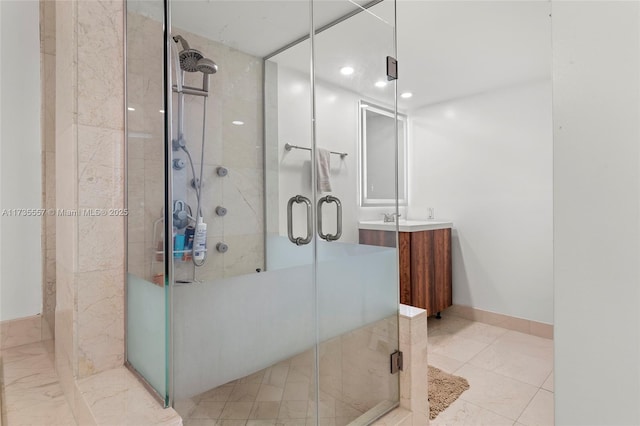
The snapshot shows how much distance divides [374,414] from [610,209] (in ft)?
5.05

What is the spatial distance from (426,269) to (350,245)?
169cm

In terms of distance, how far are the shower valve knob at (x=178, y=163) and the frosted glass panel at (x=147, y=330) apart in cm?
40

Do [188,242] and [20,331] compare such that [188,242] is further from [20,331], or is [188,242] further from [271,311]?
[20,331]

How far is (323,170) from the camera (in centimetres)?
147

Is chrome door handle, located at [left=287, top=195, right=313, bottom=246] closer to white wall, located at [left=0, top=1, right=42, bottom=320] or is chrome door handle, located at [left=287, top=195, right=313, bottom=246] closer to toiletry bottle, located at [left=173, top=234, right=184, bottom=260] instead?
toiletry bottle, located at [left=173, top=234, right=184, bottom=260]

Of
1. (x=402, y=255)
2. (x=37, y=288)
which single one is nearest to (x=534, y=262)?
(x=402, y=255)

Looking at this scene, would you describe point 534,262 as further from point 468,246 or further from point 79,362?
point 79,362

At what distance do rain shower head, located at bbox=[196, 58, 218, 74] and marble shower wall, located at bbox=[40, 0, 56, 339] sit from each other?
2.59ft

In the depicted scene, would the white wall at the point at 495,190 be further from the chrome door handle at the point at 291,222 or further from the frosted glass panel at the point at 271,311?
the chrome door handle at the point at 291,222

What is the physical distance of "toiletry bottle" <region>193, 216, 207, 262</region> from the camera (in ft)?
3.80

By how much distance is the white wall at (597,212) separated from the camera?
272 mm

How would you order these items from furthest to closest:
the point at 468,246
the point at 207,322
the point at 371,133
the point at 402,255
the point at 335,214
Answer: the point at 468,246
the point at 402,255
the point at 371,133
the point at 335,214
the point at 207,322

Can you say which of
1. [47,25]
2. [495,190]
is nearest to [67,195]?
[47,25]

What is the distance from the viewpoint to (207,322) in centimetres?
115
